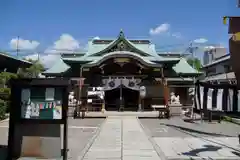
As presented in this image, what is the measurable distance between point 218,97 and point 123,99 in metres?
15.0

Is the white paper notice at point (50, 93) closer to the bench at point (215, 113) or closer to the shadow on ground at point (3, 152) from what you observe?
the shadow on ground at point (3, 152)

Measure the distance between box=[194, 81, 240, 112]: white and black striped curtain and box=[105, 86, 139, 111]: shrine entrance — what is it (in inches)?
503

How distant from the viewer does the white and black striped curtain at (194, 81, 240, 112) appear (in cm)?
839

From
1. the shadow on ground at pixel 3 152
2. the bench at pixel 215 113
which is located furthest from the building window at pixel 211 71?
the shadow on ground at pixel 3 152

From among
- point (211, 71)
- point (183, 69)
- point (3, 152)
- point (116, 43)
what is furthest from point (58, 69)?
point (211, 71)

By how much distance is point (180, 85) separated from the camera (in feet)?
80.0

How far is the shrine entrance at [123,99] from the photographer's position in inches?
951

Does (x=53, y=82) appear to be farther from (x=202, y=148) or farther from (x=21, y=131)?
(x=202, y=148)

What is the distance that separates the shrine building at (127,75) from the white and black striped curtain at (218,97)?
10.4 meters

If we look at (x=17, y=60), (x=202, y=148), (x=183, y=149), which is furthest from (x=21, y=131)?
(x=202, y=148)

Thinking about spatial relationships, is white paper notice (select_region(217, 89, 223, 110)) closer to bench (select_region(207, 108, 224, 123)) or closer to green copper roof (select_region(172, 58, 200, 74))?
bench (select_region(207, 108, 224, 123))

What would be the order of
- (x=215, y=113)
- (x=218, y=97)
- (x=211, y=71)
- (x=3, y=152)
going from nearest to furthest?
1. (x=3, y=152)
2. (x=218, y=97)
3. (x=215, y=113)
4. (x=211, y=71)

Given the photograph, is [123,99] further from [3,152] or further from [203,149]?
[3,152]

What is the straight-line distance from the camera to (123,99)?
79.5ft
